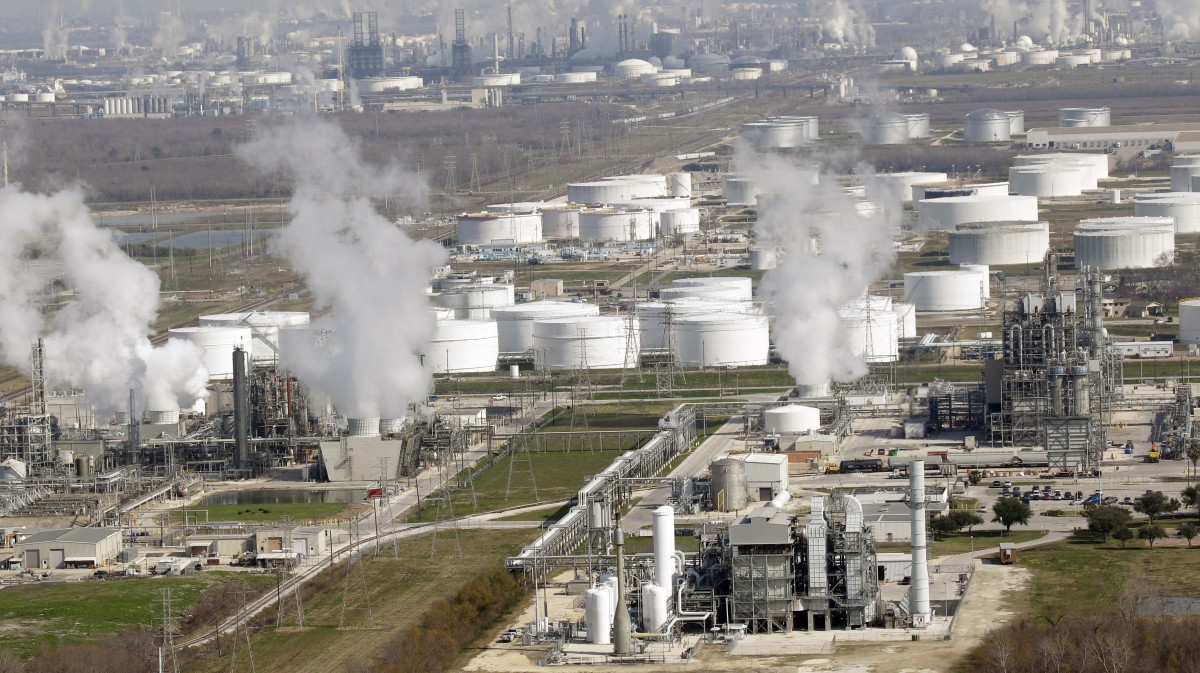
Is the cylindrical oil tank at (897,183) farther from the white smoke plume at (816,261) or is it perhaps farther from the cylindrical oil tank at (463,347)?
the cylindrical oil tank at (463,347)

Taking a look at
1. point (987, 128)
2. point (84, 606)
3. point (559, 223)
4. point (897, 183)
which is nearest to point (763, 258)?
point (559, 223)

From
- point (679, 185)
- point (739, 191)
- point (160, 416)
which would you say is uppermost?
point (679, 185)

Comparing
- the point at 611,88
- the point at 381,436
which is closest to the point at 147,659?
the point at 381,436

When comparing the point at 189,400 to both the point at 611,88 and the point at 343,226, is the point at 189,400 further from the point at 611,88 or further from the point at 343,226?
the point at 611,88

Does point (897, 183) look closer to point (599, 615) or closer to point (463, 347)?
point (463, 347)

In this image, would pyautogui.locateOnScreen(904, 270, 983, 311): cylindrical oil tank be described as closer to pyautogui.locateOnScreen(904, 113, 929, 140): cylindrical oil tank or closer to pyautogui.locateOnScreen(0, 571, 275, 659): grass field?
pyautogui.locateOnScreen(0, 571, 275, 659): grass field

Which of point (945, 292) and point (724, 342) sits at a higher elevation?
point (945, 292)

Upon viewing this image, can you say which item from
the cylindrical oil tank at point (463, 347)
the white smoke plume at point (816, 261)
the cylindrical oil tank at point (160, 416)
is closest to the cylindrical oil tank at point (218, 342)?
the cylindrical oil tank at point (463, 347)
